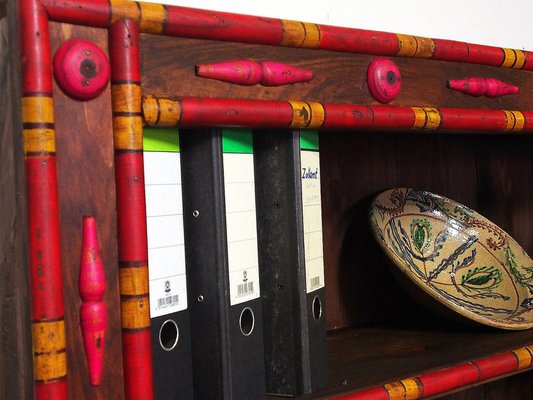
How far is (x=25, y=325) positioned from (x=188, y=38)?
364mm

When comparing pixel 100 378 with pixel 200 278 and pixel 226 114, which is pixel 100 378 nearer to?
pixel 200 278

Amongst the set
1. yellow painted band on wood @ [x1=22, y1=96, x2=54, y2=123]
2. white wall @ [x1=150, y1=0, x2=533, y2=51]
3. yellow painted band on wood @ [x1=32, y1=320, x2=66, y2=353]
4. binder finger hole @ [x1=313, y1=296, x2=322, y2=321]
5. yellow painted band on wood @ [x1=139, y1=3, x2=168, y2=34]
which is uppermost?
white wall @ [x1=150, y1=0, x2=533, y2=51]

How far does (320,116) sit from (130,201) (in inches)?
12.0

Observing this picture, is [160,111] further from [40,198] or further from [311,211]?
[311,211]

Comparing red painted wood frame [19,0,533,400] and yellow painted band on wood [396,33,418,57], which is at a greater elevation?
yellow painted band on wood [396,33,418,57]

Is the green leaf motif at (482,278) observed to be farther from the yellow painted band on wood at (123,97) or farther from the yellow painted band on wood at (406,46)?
the yellow painted band on wood at (123,97)

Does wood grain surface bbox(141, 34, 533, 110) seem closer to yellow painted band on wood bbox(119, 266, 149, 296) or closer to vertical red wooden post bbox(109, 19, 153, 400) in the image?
vertical red wooden post bbox(109, 19, 153, 400)

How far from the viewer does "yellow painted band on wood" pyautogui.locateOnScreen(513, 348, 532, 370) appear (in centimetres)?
132

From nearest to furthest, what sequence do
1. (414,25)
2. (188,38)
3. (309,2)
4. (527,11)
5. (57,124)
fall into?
1. (57,124)
2. (188,38)
3. (309,2)
4. (414,25)
5. (527,11)

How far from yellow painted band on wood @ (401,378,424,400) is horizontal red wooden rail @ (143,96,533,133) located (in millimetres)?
355

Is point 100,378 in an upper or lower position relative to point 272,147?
lower

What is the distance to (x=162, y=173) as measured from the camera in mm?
970

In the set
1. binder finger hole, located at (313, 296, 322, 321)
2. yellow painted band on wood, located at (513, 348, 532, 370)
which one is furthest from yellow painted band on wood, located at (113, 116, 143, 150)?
yellow painted band on wood, located at (513, 348, 532, 370)

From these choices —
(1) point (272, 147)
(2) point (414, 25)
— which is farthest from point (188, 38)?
(2) point (414, 25)
